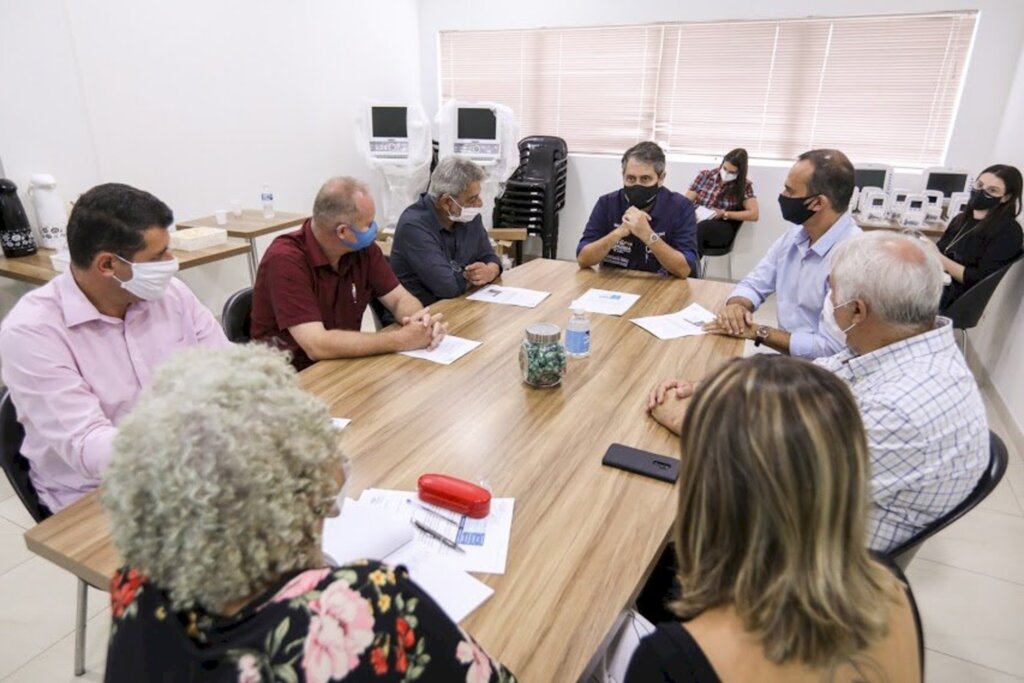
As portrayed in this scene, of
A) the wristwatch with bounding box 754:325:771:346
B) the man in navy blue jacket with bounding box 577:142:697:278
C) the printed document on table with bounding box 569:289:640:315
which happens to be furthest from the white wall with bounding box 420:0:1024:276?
the wristwatch with bounding box 754:325:771:346

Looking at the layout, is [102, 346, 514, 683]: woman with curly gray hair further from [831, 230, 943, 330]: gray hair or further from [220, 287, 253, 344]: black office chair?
[220, 287, 253, 344]: black office chair

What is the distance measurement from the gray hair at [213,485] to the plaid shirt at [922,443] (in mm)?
1091

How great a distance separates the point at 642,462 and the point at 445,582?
555 millimetres

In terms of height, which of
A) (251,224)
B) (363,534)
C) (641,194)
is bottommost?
(363,534)

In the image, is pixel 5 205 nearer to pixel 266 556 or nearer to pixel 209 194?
pixel 209 194

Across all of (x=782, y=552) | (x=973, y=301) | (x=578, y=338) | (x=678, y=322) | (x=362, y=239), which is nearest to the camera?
(x=782, y=552)

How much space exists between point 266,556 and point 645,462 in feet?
3.01

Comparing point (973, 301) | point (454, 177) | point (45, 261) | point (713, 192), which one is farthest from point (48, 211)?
point (973, 301)

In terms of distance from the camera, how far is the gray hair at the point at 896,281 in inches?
54.0

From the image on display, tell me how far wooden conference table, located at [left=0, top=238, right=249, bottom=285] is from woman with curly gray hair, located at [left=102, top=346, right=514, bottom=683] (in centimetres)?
223

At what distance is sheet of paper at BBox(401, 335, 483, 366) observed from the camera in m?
1.94

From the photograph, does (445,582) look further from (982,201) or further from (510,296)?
(982,201)

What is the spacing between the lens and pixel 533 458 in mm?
1409

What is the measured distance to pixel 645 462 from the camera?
138 cm
